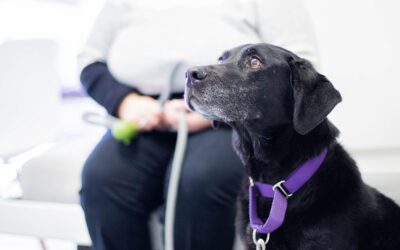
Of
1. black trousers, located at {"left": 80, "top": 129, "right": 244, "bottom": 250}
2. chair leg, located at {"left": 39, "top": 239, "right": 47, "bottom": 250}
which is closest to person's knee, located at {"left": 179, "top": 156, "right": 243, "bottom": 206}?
black trousers, located at {"left": 80, "top": 129, "right": 244, "bottom": 250}

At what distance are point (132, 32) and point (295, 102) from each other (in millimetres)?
491

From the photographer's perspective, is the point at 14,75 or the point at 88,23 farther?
the point at 88,23

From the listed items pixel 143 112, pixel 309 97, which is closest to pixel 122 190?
pixel 143 112

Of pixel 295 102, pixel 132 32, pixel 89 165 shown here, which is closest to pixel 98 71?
pixel 132 32

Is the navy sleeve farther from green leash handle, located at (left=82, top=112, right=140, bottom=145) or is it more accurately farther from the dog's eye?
the dog's eye

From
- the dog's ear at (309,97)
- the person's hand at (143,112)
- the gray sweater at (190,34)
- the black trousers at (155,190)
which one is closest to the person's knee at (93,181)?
the black trousers at (155,190)

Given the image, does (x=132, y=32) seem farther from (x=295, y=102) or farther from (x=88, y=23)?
(x=88, y=23)

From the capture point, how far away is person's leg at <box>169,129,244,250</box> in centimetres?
82

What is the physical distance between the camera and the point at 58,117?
126 centimetres

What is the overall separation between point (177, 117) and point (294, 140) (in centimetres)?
30

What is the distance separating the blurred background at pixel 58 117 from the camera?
3.50ft

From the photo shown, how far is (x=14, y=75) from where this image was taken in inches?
42.0

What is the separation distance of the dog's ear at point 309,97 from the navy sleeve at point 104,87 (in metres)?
0.45

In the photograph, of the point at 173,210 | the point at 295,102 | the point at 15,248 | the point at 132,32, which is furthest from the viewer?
the point at 15,248
